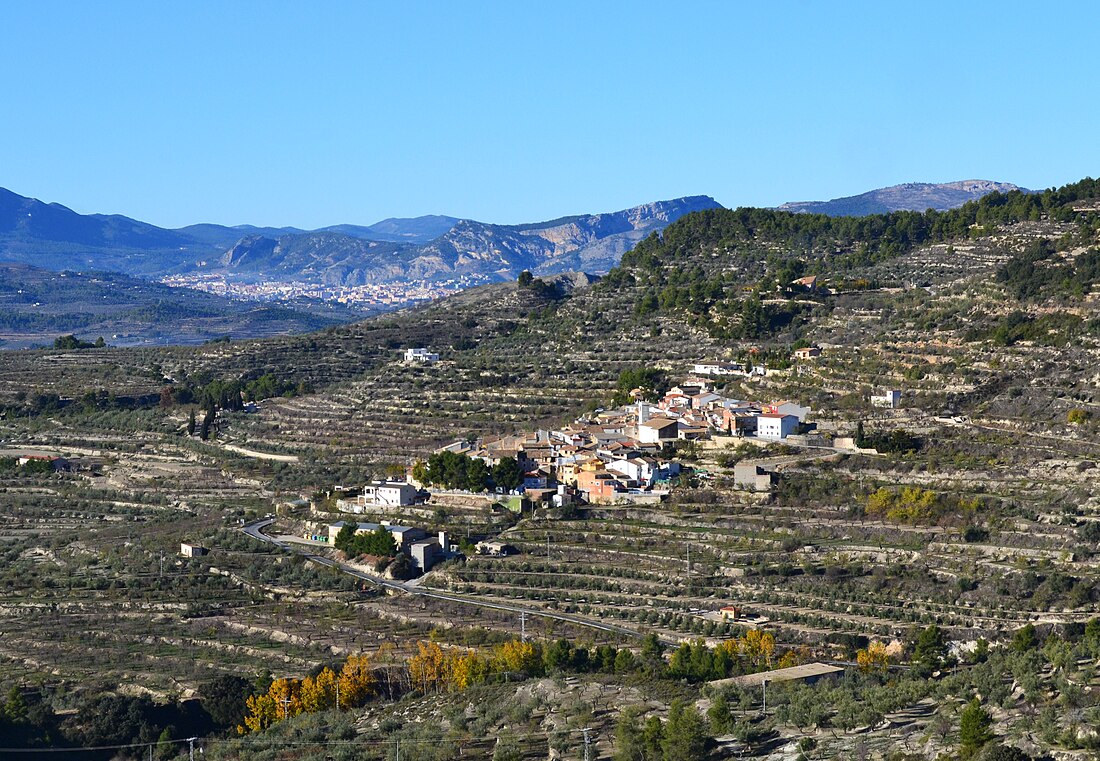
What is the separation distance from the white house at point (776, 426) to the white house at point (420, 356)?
23131 mm

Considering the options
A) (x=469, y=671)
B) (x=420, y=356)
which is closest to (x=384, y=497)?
(x=469, y=671)

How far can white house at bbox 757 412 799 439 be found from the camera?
4616cm

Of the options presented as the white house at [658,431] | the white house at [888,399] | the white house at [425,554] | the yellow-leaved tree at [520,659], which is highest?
the white house at [888,399]

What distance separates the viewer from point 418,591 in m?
39.6

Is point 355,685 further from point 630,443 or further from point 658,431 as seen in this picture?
point 658,431

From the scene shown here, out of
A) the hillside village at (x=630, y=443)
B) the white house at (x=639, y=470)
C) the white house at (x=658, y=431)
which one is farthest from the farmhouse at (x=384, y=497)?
the white house at (x=658, y=431)

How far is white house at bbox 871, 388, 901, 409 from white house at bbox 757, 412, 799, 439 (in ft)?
9.51

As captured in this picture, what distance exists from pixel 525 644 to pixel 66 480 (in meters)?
27.4

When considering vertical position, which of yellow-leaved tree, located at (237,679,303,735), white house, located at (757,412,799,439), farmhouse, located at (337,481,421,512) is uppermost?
white house, located at (757,412,799,439)

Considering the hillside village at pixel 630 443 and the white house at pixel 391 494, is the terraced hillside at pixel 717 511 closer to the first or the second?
the white house at pixel 391 494

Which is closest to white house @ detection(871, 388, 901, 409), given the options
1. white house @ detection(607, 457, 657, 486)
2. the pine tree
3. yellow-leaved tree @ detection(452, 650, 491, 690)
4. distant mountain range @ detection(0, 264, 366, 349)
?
white house @ detection(607, 457, 657, 486)

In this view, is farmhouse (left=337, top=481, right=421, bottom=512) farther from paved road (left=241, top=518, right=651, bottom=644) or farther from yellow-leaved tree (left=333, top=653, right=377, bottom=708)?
yellow-leaved tree (left=333, top=653, right=377, bottom=708)

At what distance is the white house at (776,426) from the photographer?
46.2 m

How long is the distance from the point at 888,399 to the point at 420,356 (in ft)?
81.3
